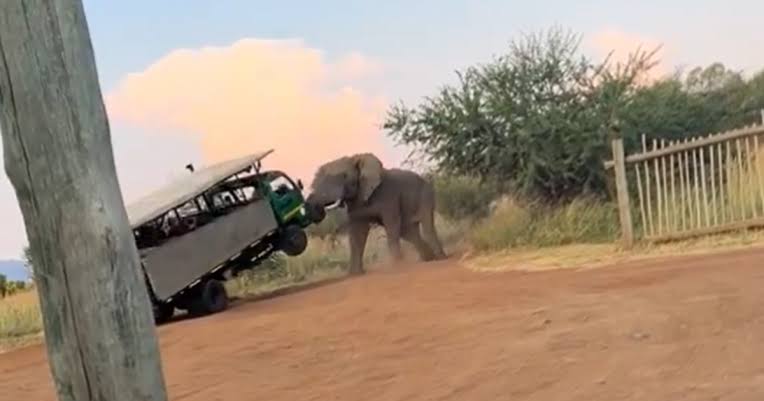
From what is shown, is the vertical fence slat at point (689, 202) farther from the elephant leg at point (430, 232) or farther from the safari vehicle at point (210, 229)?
the safari vehicle at point (210, 229)

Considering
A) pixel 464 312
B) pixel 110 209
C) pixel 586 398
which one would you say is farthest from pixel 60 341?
pixel 464 312

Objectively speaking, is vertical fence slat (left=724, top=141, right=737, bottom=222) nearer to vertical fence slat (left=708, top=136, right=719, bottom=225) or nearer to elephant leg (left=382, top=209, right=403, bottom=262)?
vertical fence slat (left=708, top=136, right=719, bottom=225)

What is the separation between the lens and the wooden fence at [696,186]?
42.5 ft

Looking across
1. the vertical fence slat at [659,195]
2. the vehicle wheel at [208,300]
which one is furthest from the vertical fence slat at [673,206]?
the vehicle wheel at [208,300]

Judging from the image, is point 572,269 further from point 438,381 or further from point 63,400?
point 63,400

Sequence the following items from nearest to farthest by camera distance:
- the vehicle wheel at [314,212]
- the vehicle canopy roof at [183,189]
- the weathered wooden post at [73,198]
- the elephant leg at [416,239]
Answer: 1. the weathered wooden post at [73,198]
2. the vehicle canopy roof at [183,189]
3. the vehicle wheel at [314,212]
4. the elephant leg at [416,239]

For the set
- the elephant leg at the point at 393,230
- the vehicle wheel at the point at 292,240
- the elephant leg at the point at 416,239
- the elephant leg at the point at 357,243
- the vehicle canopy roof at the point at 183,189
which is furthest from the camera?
the elephant leg at the point at 416,239

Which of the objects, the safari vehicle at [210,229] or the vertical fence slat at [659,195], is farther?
the vertical fence slat at [659,195]

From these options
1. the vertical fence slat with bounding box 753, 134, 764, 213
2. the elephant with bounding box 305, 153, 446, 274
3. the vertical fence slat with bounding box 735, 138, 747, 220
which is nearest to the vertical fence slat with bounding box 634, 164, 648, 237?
the vertical fence slat with bounding box 735, 138, 747, 220

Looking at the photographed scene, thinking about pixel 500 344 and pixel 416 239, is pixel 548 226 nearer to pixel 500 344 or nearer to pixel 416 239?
pixel 416 239

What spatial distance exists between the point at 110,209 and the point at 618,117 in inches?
567

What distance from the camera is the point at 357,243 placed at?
52.5 ft

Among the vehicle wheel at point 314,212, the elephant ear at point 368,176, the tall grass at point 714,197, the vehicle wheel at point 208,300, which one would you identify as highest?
the elephant ear at point 368,176

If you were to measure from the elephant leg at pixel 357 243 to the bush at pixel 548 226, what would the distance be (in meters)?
1.65
